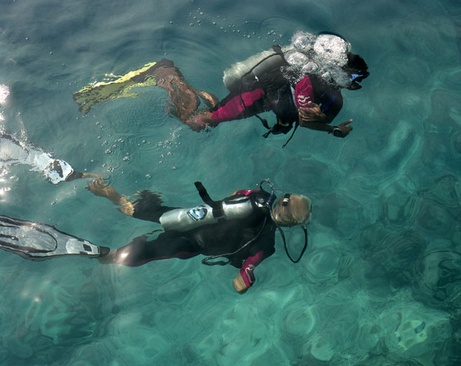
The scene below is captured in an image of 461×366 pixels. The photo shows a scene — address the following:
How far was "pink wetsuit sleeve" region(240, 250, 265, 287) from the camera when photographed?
4.66 metres

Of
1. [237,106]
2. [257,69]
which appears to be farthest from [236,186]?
[257,69]

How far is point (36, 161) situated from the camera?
5.77 meters

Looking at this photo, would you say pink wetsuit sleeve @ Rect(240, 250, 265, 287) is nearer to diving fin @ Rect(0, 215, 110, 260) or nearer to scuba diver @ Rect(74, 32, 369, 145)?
scuba diver @ Rect(74, 32, 369, 145)

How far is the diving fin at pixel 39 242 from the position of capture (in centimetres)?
522

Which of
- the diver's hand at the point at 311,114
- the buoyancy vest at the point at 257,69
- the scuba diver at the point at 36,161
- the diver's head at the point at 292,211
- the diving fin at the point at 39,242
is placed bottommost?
the diving fin at the point at 39,242

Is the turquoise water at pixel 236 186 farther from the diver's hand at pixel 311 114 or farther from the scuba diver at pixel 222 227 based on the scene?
the diver's hand at pixel 311 114

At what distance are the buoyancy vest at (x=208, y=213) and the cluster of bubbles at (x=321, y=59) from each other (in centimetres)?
162

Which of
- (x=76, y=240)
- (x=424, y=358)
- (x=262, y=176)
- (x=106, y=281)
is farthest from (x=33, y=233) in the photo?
(x=424, y=358)

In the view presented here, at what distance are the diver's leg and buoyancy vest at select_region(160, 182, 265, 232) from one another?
7.7 inches

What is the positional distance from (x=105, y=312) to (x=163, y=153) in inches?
88.9

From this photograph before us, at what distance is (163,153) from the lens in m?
6.02

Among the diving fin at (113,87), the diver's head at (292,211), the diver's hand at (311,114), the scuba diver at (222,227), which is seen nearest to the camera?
the diver's head at (292,211)

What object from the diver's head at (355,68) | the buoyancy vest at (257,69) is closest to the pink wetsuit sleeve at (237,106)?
the buoyancy vest at (257,69)

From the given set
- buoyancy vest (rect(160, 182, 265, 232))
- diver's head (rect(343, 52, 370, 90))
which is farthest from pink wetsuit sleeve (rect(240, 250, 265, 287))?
diver's head (rect(343, 52, 370, 90))
